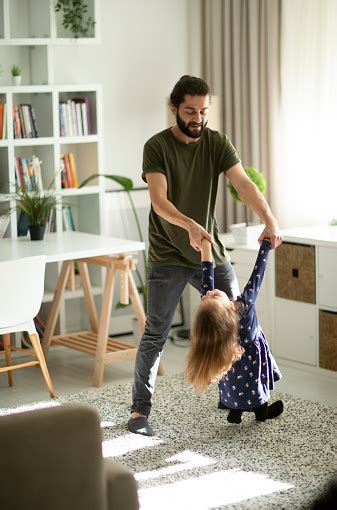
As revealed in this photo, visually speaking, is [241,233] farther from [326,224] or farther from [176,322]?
[176,322]

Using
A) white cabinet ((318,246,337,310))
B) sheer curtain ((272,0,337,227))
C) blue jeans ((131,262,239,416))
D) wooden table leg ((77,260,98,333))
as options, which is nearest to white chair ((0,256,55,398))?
blue jeans ((131,262,239,416))

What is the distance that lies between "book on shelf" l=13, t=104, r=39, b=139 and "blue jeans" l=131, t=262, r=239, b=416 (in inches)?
62.7

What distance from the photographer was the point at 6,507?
206 cm

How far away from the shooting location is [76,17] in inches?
205

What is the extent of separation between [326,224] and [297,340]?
818 millimetres

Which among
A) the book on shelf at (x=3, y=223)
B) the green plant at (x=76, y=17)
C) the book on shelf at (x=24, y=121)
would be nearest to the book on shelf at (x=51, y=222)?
the book on shelf at (x=3, y=223)

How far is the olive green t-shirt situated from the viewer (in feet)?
12.4

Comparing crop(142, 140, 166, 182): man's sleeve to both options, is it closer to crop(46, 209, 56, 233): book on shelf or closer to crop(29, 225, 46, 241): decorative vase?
crop(29, 225, 46, 241): decorative vase

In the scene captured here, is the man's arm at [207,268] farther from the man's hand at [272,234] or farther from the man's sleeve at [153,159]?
the man's sleeve at [153,159]

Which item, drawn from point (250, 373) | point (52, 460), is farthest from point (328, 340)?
point (52, 460)

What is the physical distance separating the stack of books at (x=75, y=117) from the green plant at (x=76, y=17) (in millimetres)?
364

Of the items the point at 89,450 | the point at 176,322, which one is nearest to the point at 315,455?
the point at 89,450

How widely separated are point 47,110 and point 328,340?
1.94 meters

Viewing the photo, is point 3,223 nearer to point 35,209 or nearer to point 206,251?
point 35,209
